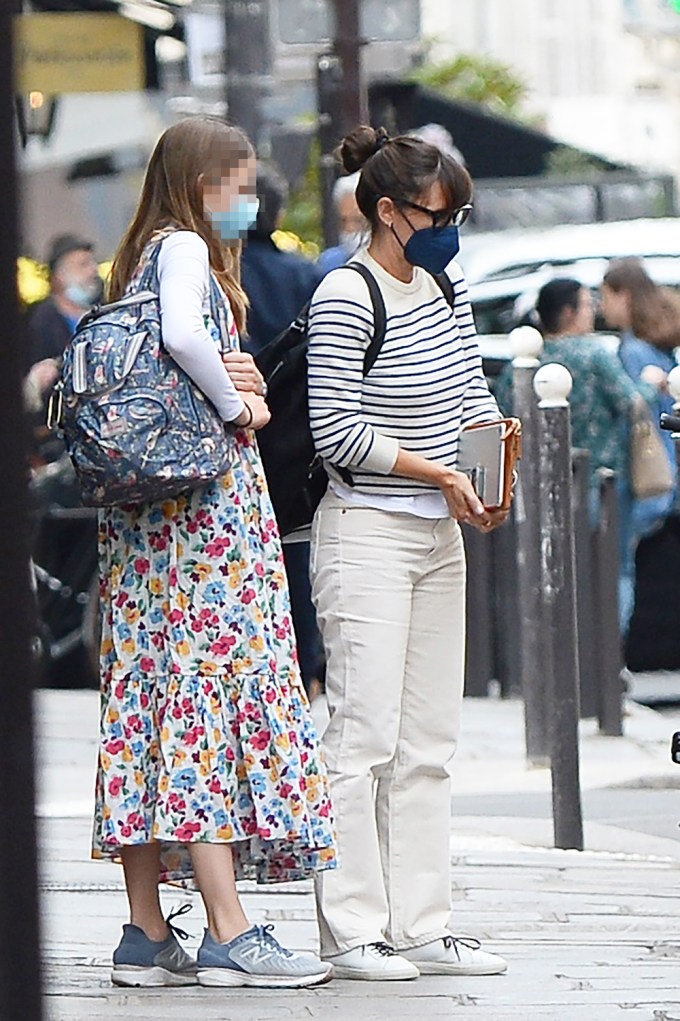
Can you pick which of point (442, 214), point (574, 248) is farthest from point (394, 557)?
point (574, 248)

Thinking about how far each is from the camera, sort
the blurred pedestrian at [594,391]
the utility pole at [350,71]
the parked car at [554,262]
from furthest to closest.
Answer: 1. the parked car at [554,262]
2. the utility pole at [350,71]
3. the blurred pedestrian at [594,391]

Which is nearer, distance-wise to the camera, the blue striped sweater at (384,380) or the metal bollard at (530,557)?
the blue striped sweater at (384,380)

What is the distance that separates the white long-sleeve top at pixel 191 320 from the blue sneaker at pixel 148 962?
1075mm

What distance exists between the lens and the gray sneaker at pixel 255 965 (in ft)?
14.9

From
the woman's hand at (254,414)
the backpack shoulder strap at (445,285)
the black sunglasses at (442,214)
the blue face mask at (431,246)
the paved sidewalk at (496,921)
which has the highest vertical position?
the black sunglasses at (442,214)

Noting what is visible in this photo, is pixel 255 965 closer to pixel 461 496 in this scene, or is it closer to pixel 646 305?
pixel 461 496

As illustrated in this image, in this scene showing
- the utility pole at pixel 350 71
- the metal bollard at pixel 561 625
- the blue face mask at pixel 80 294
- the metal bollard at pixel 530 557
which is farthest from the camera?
the blue face mask at pixel 80 294

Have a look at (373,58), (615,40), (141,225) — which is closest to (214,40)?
(373,58)

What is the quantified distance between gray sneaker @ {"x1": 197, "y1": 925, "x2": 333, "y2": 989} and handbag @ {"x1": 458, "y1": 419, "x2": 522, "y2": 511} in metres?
0.99

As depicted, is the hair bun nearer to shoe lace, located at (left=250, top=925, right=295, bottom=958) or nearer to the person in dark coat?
shoe lace, located at (left=250, top=925, right=295, bottom=958)

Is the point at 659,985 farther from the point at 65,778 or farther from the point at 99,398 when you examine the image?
the point at 65,778

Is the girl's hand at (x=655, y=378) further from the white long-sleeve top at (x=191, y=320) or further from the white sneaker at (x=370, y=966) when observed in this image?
the white long-sleeve top at (x=191, y=320)

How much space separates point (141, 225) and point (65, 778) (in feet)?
11.3

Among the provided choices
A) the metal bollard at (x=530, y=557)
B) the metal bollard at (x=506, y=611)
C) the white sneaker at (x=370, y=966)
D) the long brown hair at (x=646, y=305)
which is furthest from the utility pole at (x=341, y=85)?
the white sneaker at (x=370, y=966)
